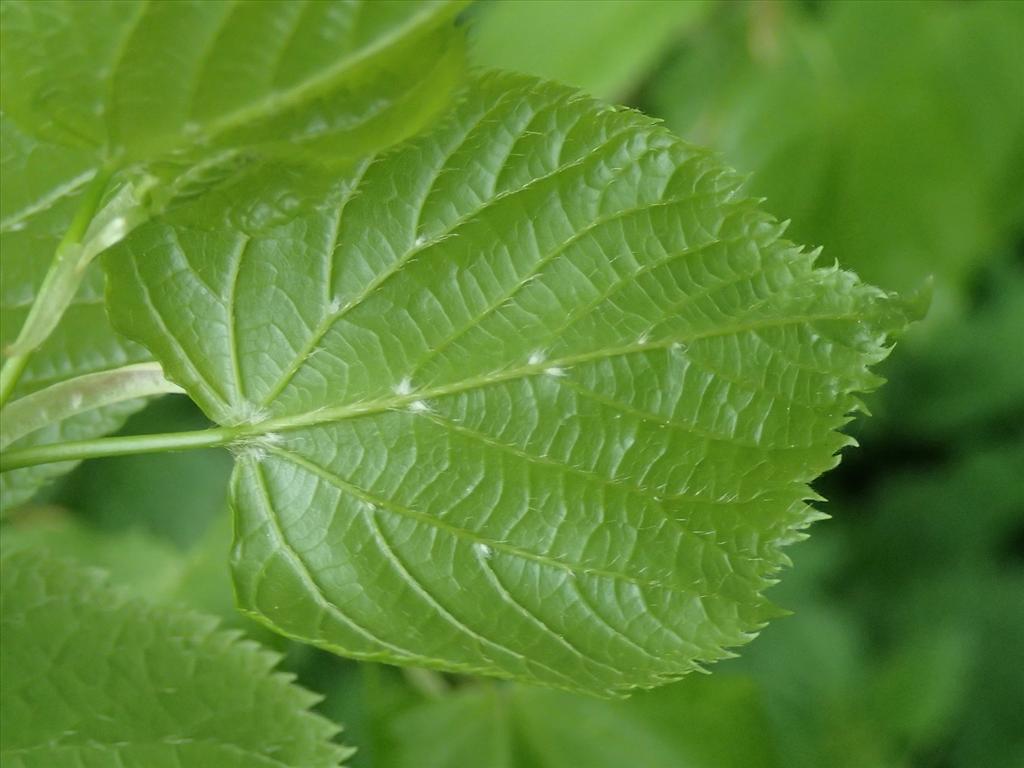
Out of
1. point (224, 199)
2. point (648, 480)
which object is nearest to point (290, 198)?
point (224, 199)

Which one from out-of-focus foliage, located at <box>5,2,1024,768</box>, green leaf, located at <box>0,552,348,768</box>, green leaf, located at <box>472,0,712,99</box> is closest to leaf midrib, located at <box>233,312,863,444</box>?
green leaf, located at <box>0,552,348,768</box>

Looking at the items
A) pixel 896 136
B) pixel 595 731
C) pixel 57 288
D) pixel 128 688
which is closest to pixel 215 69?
pixel 57 288

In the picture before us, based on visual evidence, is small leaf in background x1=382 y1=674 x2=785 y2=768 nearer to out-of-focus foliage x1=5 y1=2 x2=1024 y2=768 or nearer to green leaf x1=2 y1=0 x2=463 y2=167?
out-of-focus foliage x1=5 y1=2 x2=1024 y2=768

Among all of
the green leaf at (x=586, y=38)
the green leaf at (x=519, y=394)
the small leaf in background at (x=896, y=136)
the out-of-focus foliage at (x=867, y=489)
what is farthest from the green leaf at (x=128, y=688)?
the small leaf in background at (x=896, y=136)

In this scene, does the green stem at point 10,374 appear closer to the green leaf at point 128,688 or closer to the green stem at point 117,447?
the green stem at point 117,447

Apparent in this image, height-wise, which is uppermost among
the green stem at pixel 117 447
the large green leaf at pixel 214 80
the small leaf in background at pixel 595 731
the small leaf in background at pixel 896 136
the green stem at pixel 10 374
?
the small leaf in background at pixel 896 136

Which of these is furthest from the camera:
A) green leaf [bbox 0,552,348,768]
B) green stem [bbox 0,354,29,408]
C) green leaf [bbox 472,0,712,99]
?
green leaf [bbox 472,0,712,99]
